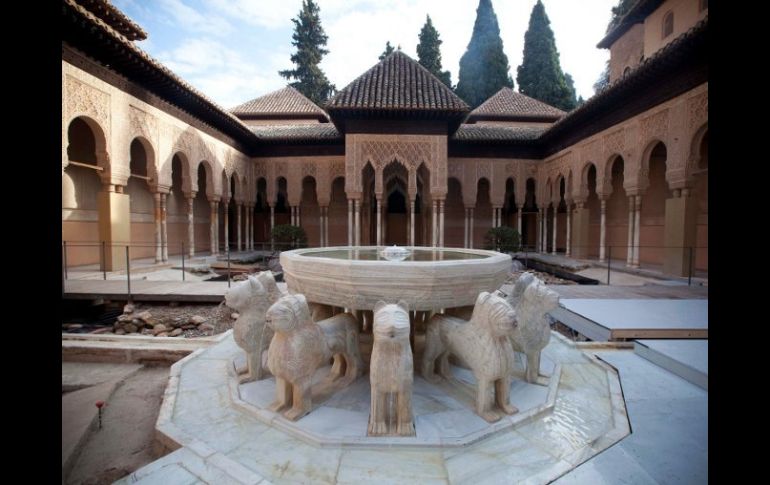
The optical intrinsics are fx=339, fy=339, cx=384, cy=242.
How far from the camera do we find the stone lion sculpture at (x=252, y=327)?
10.4 ft

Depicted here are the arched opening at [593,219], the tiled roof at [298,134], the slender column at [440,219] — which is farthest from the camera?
the tiled roof at [298,134]

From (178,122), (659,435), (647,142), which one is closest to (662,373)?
(659,435)

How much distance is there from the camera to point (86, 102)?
8625 millimetres

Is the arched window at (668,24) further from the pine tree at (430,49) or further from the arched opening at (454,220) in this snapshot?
the pine tree at (430,49)

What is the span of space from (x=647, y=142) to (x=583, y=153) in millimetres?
3315

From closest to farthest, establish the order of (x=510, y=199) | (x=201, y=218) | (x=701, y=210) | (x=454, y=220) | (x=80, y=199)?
1. (x=701, y=210)
2. (x=80, y=199)
3. (x=201, y=218)
4. (x=510, y=199)
5. (x=454, y=220)

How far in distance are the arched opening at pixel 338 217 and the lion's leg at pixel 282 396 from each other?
17.4 metres

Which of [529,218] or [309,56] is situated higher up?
[309,56]

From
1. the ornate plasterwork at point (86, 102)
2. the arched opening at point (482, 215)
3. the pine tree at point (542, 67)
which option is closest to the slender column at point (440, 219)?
the arched opening at point (482, 215)

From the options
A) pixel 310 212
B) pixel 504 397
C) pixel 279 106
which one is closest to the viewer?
pixel 504 397

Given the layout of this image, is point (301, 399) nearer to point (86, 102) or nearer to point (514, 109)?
point (86, 102)

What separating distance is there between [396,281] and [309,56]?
33130 mm

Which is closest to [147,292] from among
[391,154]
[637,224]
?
[391,154]
